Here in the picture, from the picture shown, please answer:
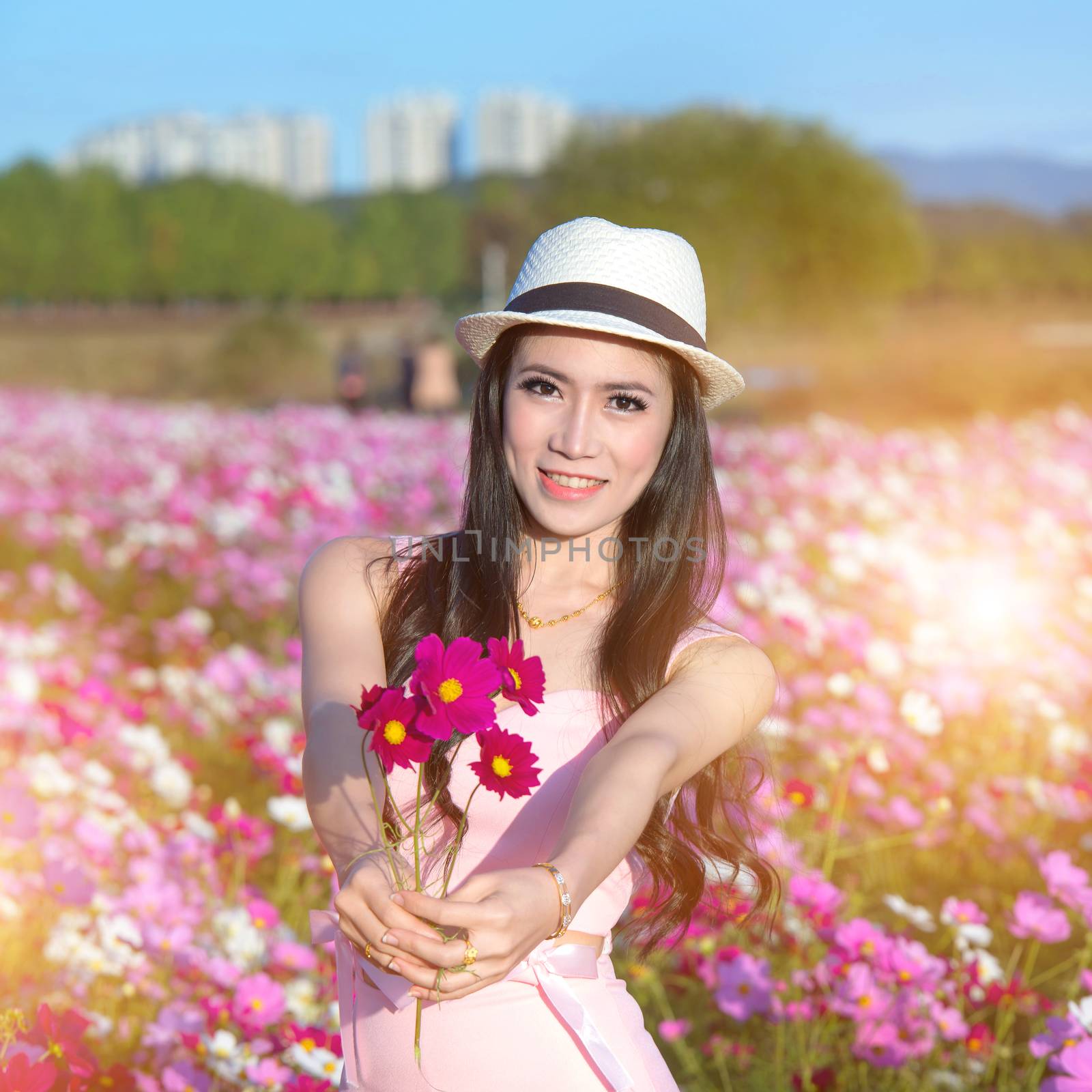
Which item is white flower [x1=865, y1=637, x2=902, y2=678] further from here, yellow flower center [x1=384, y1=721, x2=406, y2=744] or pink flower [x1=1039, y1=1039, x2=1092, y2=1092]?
yellow flower center [x1=384, y1=721, x2=406, y2=744]

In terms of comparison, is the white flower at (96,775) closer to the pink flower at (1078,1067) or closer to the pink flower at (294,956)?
the pink flower at (294,956)

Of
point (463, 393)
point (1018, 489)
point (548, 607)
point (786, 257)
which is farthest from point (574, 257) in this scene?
point (786, 257)

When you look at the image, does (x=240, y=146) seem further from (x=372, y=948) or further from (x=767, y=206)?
(x=372, y=948)

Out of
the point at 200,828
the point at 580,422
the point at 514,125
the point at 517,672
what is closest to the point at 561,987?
the point at 517,672

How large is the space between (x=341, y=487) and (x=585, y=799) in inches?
183

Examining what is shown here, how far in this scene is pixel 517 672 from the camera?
4.02 ft

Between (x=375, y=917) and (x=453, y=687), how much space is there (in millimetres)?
250

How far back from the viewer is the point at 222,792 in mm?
3834

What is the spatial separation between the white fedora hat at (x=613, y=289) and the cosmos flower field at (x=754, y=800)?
34.8 inches

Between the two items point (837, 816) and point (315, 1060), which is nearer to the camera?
point (315, 1060)

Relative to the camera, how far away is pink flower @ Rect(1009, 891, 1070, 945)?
7.78 feet

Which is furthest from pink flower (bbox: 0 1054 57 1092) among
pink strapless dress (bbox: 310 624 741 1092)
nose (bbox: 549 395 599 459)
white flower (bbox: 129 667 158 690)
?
white flower (bbox: 129 667 158 690)

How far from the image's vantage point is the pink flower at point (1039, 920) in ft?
7.78

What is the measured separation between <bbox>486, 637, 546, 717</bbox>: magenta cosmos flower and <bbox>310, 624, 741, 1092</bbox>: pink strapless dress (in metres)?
0.35
